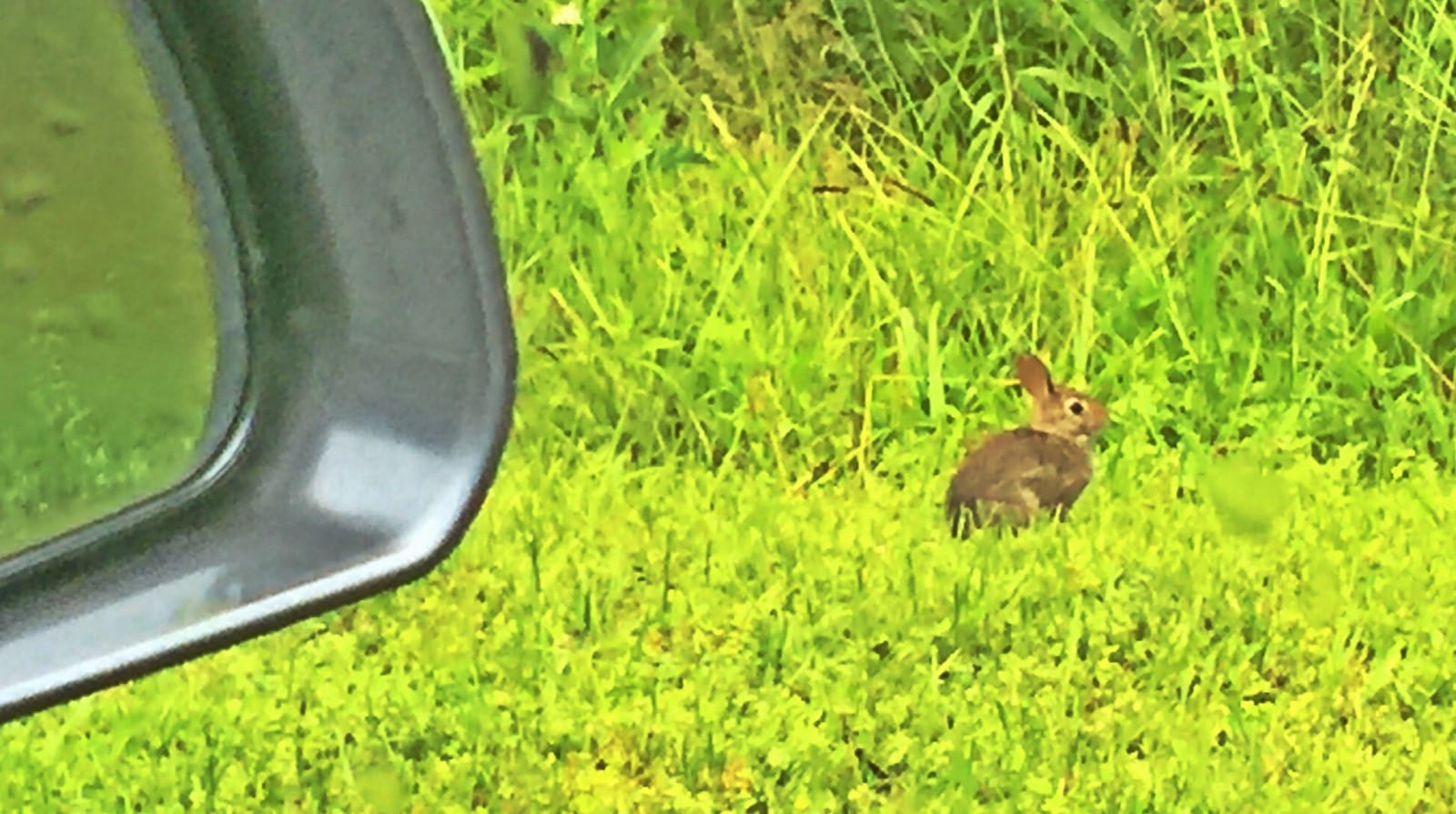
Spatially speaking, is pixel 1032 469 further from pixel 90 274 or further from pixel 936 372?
pixel 90 274

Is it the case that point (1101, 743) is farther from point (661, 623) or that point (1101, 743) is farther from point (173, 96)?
point (173, 96)

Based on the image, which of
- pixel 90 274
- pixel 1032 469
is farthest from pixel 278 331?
pixel 1032 469

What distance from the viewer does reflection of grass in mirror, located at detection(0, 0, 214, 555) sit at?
43 centimetres

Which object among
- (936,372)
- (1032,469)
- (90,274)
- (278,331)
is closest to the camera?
(278,331)

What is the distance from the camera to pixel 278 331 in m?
0.41

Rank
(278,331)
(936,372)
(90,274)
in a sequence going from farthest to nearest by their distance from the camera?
(936,372)
(90,274)
(278,331)

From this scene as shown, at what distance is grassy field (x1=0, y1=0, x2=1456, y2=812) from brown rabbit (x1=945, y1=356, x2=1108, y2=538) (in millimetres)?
27

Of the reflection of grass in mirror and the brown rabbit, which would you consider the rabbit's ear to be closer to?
the brown rabbit

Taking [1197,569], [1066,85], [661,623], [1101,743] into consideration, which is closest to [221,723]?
[661,623]

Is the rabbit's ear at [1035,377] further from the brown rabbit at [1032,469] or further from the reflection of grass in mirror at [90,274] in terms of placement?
the reflection of grass in mirror at [90,274]

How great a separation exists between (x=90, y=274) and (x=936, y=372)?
92 cm

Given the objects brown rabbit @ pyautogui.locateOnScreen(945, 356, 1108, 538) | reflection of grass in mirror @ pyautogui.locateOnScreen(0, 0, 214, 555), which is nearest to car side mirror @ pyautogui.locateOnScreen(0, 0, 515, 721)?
reflection of grass in mirror @ pyautogui.locateOnScreen(0, 0, 214, 555)

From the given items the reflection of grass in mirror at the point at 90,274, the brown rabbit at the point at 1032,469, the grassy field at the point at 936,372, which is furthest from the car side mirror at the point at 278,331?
the brown rabbit at the point at 1032,469

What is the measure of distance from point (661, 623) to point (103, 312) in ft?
2.29
